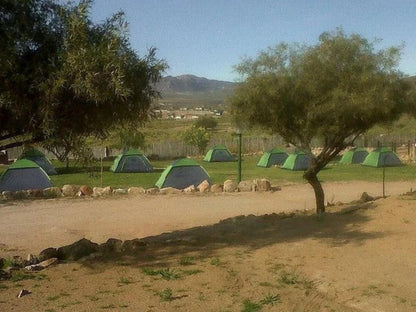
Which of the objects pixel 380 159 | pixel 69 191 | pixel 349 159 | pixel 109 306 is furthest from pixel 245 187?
pixel 349 159

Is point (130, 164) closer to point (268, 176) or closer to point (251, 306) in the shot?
point (268, 176)

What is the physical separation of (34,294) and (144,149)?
123 ft

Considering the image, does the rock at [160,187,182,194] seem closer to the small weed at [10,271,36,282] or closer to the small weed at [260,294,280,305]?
the small weed at [10,271,36,282]

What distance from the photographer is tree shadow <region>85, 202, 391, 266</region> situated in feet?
30.9

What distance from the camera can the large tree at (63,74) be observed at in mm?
7469

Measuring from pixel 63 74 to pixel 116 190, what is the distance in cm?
1380

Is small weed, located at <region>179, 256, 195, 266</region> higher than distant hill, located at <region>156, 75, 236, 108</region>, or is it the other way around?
distant hill, located at <region>156, 75, 236, 108</region>

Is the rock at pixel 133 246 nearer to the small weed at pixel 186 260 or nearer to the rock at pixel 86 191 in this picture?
the small weed at pixel 186 260

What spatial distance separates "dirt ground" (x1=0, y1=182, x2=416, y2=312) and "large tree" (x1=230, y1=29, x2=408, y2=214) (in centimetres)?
215

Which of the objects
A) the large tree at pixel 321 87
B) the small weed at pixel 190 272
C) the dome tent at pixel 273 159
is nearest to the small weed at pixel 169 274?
the small weed at pixel 190 272

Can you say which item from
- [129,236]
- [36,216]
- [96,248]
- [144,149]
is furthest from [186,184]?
[144,149]

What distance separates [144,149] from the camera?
44312 mm

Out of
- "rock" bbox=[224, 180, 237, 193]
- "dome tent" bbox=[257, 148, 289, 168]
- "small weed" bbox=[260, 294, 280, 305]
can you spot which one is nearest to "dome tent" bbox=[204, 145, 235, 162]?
"dome tent" bbox=[257, 148, 289, 168]

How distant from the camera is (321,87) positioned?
38.3ft
